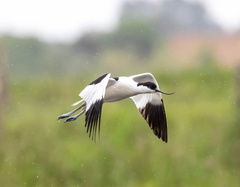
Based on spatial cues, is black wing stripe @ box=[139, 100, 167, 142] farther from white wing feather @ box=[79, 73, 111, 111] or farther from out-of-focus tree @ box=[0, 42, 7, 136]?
out-of-focus tree @ box=[0, 42, 7, 136]

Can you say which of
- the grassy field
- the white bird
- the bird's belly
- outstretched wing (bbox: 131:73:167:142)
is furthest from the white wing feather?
the grassy field

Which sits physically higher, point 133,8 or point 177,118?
point 177,118

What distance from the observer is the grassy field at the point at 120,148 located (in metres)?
7.04

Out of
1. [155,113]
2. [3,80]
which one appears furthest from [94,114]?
[3,80]

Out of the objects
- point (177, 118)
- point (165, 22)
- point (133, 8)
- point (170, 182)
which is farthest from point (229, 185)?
point (133, 8)

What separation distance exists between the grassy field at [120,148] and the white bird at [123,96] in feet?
4.81

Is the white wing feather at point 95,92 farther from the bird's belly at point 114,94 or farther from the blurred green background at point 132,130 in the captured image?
the blurred green background at point 132,130

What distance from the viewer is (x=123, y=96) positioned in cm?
518

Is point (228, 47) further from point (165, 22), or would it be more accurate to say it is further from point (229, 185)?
point (165, 22)

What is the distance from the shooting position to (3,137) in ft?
23.5

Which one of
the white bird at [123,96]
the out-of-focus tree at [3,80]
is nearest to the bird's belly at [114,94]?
the white bird at [123,96]

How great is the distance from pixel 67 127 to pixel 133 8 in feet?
47.5

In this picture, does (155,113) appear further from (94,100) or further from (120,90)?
(94,100)

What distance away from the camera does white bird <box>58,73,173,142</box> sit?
184 inches
